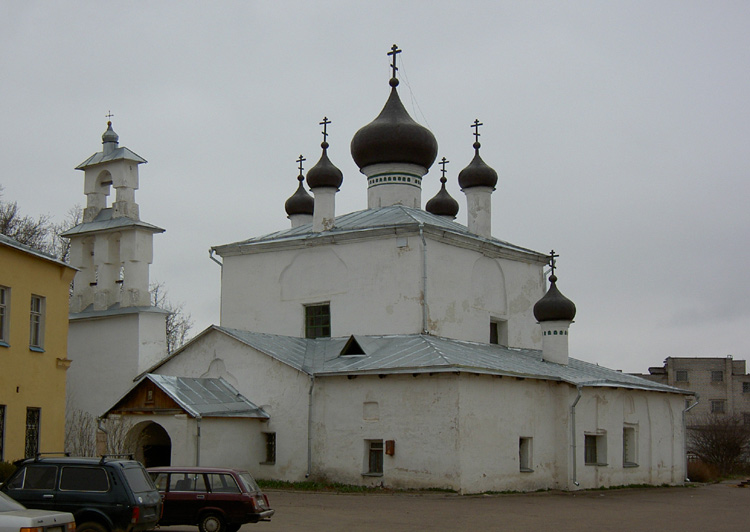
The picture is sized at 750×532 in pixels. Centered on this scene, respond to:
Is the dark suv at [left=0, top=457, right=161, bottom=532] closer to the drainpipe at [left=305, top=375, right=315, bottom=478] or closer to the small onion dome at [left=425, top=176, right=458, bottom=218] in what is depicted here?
the drainpipe at [left=305, top=375, right=315, bottom=478]

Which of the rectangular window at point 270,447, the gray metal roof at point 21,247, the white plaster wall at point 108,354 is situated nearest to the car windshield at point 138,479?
the gray metal roof at point 21,247

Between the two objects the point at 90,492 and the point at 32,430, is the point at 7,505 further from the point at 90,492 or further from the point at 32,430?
the point at 32,430

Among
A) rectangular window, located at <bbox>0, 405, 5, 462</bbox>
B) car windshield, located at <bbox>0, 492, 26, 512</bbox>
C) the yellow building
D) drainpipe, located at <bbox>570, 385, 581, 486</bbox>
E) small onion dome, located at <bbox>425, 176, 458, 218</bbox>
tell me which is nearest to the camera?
car windshield, located at <bbox>0, 492, 26, 512</bbox>

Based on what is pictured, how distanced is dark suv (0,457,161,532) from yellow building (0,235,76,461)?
5.83 m

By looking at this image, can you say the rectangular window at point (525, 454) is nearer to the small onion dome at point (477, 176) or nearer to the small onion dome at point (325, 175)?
the small onion dome at point (477, 176)

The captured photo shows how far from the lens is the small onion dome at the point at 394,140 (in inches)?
1022

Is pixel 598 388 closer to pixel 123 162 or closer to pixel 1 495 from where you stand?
pixel 123 162

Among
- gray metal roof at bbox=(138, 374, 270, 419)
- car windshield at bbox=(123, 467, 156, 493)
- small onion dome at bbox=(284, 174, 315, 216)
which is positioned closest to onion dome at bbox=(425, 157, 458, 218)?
small onion dome at bbox=(284, 174, 315, 216)

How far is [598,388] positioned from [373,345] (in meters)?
5.80

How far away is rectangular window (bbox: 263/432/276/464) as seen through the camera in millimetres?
21516

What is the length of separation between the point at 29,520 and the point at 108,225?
56.3 feet

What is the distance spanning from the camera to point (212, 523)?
1286 cm

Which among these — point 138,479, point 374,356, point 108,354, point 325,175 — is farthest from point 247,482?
point 108,354

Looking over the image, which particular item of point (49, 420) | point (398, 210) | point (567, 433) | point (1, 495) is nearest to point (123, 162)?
point (398, 210)
